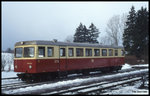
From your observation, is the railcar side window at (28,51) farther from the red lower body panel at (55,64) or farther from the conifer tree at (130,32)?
the conifer tree at (130,32)

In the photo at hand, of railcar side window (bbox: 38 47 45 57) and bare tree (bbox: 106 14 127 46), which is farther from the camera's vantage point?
bare tree (bbox: 106 14 127 46)

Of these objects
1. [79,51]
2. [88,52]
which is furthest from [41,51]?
[88,52]

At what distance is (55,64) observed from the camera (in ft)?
59.8

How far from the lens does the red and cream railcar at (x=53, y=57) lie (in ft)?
55.6

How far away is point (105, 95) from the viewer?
35.9ft

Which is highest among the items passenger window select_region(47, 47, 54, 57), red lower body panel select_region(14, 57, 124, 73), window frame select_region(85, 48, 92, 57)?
passenger window select_region(47, 47, 54, 57)

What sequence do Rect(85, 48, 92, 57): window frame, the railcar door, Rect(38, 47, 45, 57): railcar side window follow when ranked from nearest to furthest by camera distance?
Rect(38, 47, 45, 57): railcar side window → the railcar door → Rect(85, 48, 92, 57): window frame

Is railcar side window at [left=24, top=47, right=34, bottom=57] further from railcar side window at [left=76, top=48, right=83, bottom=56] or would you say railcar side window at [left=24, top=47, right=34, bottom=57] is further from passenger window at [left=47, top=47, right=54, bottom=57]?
railcar side window at [left=76, top=48, right=83, bottom=56]

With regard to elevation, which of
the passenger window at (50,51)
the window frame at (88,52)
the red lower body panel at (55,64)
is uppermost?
the passenger window at (50,51)

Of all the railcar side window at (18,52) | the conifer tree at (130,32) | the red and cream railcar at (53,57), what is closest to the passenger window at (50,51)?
the red and cream railcar at (53,57)

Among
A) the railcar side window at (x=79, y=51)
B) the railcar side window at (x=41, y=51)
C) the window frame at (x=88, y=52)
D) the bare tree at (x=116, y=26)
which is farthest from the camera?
the bare tree at (x=116, y=26)

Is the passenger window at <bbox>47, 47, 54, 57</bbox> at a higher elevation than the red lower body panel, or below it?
higher

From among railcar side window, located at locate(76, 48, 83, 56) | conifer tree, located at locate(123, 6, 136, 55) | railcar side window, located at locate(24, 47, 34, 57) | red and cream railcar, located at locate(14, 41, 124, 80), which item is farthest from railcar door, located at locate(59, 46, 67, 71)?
conifer tree, located at locate(123, 6, 136, 55)

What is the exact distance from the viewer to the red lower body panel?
16891mm
